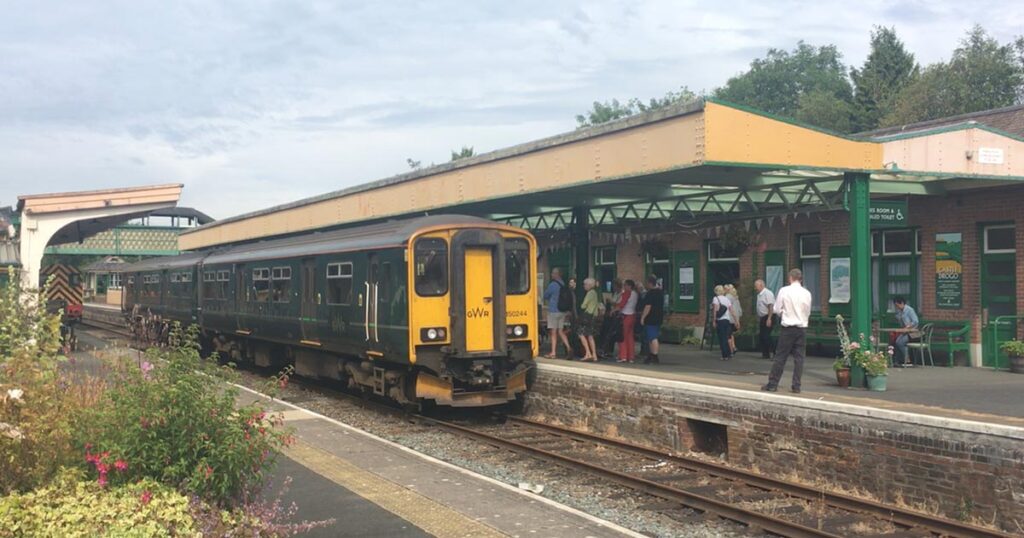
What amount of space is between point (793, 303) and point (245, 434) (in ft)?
24.3

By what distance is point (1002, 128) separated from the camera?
16906 mm

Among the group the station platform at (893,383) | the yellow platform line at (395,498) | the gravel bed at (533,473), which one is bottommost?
the gravel bed at (533,473)

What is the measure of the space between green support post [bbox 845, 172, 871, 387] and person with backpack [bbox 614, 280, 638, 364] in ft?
13.2

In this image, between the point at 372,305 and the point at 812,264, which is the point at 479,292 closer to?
the point at 372,305

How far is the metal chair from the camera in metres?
15.5

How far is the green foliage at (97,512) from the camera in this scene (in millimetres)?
4648

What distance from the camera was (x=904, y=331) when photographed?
1521cm

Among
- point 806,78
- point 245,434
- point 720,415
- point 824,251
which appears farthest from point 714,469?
point 806,78

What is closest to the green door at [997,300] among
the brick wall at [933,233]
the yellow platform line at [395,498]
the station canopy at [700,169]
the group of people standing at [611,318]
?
the brick wall at [933,233]

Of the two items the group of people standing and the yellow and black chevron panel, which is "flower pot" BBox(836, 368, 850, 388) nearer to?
the group of people standing

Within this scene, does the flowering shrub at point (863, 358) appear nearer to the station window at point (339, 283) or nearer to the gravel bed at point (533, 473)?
the gravel bed at point (533, 473)

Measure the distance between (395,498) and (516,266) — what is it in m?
6.02

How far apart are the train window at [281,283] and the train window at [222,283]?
3.18 m

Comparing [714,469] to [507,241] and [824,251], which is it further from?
[824,251]
